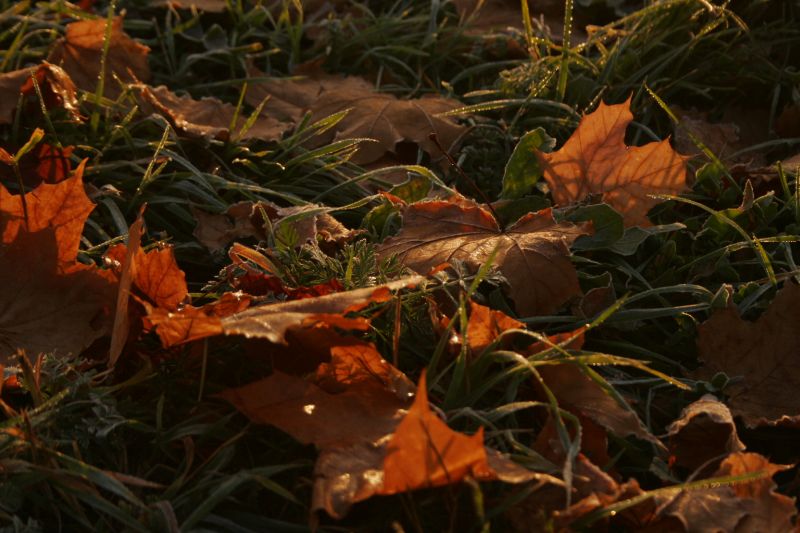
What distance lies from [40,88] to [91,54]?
0.34 metres

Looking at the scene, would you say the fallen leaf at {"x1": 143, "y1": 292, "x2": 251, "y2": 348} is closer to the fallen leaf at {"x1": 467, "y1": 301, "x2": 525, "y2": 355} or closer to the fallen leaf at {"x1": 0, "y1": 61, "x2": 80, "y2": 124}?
the fallen leaf at {"x1": 467, "y1": 301, "x2": 525, "y2": 355}

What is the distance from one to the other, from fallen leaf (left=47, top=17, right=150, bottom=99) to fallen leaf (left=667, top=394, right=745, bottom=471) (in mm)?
1592

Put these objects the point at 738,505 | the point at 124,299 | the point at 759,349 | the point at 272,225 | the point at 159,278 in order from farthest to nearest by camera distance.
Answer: the point at 272,225, the point at 759,349, the point at 159,278, the point at 124,299, the point at 738,505

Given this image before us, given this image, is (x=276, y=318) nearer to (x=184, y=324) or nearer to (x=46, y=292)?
(x=184, y=324)

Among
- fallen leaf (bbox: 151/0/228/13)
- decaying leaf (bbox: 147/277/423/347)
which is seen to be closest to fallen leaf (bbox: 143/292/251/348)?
decaying leaf (bbox: 147/277/423/347)

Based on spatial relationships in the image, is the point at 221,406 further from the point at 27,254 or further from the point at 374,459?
the point at 27,254

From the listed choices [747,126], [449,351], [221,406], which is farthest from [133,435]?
[747,126]

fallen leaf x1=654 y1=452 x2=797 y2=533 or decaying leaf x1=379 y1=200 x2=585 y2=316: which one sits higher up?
decaying leaf x1=379 y1=200 x2=585 y2=316

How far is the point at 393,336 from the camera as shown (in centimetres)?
147

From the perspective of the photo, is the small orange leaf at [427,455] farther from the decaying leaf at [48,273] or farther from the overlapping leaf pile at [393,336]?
the decaying leaf at [48,273]

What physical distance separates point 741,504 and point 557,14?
6.17ft

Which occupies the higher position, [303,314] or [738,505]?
[303,314]

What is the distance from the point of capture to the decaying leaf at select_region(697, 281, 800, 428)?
5.10 feet

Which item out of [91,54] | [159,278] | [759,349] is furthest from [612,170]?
[91,54]
